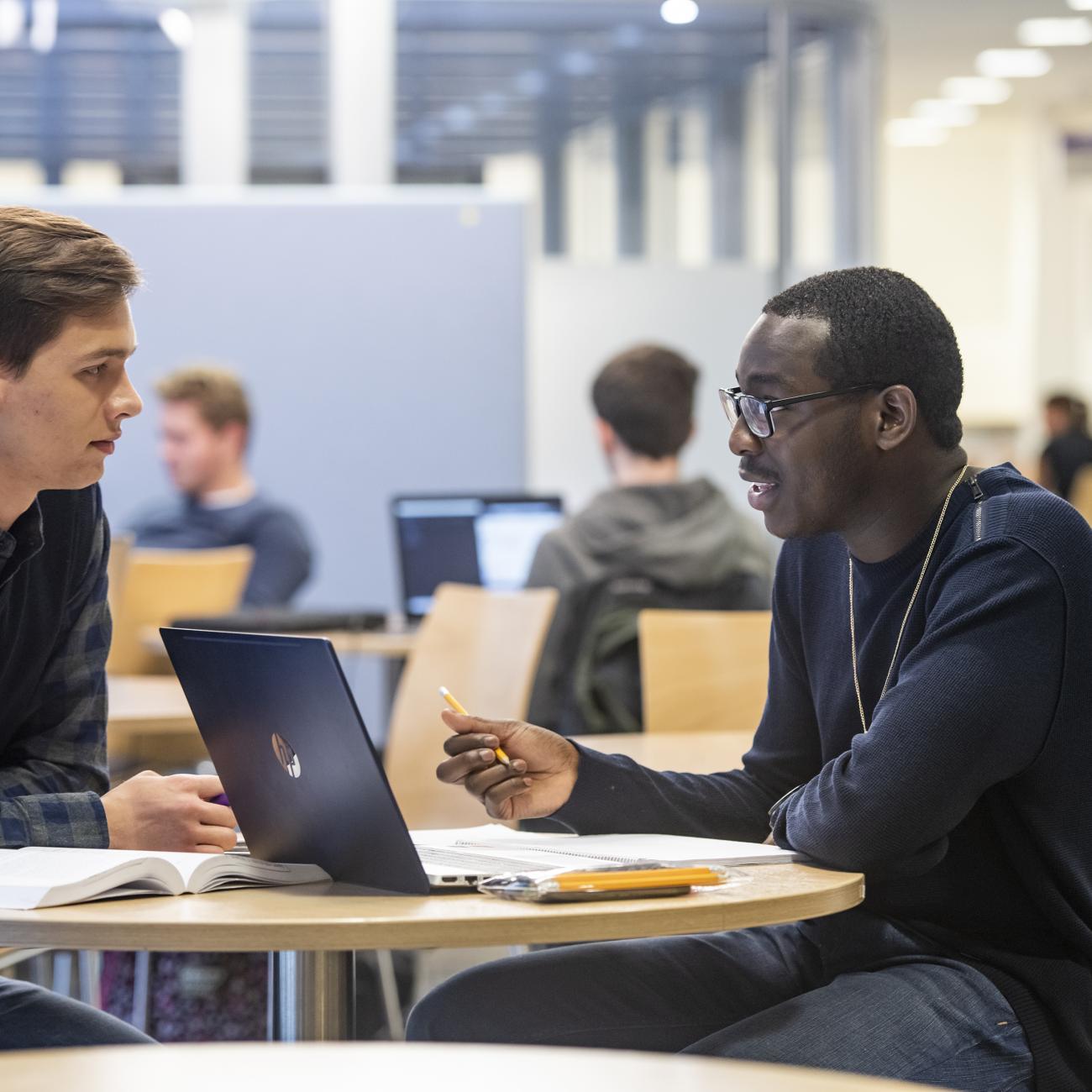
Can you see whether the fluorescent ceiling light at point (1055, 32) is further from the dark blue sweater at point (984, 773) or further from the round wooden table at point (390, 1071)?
the round wooden table at point (390, 1071)

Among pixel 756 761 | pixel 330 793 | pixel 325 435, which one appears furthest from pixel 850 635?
pixel 325 435

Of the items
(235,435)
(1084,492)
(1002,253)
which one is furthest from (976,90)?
(235,435)

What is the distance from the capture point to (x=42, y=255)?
5.73 ft

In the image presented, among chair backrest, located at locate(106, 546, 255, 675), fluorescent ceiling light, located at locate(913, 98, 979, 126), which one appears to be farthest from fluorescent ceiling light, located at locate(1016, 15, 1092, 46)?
chair backrest, located at locate(106, 546, 255, 675)

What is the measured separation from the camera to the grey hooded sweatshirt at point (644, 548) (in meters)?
3.46

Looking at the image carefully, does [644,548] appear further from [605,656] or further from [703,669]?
[703,669]

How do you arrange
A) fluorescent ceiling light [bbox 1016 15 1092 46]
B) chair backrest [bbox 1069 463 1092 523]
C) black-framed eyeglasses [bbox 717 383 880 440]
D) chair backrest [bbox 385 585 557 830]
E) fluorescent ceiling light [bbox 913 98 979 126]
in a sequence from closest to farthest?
black-framed eyeglasses [bbox 717 383 880 440] → chair backrest [bbox 385 585 557 830] → chair backrest [bbox 1069 463 1092 523] → fluorescent ceiling light [bbox 1016 15 1092 46] → fluorescent ceiling light [bbox 913 98 979 126]

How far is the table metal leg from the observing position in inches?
59.9

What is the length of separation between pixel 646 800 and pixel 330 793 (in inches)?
18.3

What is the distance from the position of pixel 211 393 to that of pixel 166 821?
155 inches

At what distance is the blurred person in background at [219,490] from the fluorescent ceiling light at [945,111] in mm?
8133

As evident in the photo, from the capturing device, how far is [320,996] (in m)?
1.52

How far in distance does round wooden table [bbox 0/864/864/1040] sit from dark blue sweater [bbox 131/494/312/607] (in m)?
3.94

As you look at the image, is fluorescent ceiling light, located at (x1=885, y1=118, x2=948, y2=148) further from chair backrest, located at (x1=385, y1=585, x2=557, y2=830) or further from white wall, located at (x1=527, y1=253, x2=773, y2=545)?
chair backrest, located at (x1=385, y1=585, x2=557, y2=830)
